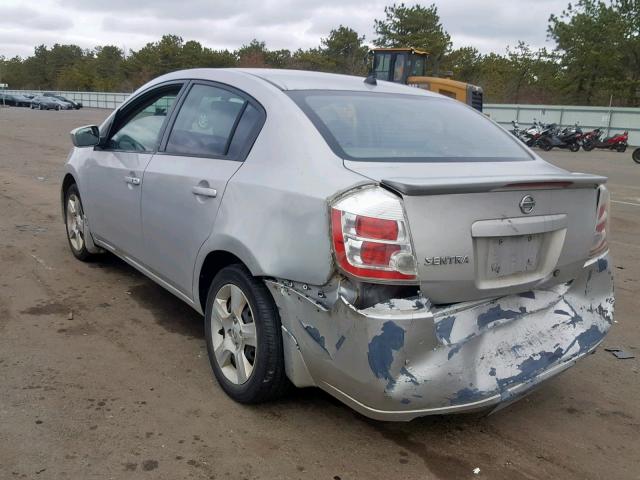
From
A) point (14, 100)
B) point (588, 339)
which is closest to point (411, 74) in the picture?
point (588, 339)

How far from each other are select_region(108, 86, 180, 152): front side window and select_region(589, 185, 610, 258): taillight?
2.63 m

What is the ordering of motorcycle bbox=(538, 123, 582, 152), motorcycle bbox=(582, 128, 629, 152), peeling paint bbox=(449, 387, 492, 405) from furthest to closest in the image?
motorcycle bbox=(582, 128, 629, 152), motorcycle bbox=(538, 123, 582, 152), peeling paint bbox=(449, 387, 492, 405)

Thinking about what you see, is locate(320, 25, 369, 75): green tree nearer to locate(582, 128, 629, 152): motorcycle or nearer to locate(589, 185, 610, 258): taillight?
locate(582, 128, 629, 152): motorcycle

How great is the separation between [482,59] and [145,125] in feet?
219

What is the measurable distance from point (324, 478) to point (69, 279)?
3.32 meters

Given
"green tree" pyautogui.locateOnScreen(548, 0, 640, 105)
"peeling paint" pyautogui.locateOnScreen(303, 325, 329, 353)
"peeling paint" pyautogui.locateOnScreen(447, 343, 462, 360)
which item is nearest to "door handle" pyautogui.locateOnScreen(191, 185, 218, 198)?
"peeling paint" pyautogui.locateOnScreen(303, 325, 329, 353)

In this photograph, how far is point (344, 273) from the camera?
2.46 m

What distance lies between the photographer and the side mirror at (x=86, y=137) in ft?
15.3

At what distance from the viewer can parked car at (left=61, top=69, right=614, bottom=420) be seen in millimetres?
2441

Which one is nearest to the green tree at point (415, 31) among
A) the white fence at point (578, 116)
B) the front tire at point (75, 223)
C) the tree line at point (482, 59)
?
the tree line at point (482, 59)

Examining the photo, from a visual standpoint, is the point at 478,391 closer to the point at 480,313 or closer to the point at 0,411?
the point at 480,313

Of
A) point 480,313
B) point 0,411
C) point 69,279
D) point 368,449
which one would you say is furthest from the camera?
point 69,279

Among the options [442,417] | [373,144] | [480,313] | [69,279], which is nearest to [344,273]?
[480,313]

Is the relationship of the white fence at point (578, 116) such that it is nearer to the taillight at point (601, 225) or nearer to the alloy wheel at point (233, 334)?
the taillight at point (601, 225)
